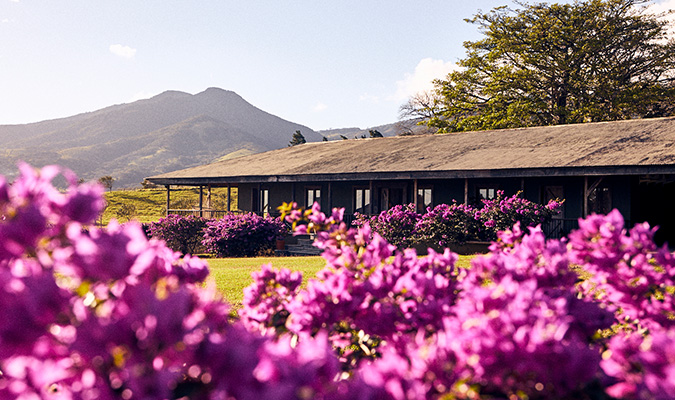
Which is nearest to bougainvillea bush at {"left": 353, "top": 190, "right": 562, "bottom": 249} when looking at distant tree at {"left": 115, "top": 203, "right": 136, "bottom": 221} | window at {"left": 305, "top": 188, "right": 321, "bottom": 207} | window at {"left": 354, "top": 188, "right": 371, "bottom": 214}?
window at {"left": 354, "top": 188, "right": 371, "bottom": 214}

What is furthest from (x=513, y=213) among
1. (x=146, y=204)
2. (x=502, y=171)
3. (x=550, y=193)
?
(x=146, y=204)

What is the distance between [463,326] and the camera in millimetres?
1789

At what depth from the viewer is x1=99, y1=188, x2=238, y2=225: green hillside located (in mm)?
53688

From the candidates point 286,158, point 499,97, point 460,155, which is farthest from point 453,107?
point 460,155

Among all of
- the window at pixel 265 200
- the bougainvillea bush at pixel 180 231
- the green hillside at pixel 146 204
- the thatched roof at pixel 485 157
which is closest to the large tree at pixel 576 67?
the thatched roof at pixel 485 157

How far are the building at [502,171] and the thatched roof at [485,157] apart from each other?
0.11 ft

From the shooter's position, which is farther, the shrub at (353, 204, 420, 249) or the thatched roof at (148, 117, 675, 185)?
the shrub at (353, 204, 420, 249)

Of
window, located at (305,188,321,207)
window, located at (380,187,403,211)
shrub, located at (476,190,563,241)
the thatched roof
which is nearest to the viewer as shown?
shrub, located at (476,190,563,241)

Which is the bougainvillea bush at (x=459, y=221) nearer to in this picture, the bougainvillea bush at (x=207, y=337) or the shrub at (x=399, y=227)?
the shrub at (x=399, y=227)

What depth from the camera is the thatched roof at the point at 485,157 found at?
15617mm

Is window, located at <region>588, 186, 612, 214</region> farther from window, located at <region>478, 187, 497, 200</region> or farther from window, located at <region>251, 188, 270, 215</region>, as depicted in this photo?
window, located at <region>251, 188, 270, 215</region>

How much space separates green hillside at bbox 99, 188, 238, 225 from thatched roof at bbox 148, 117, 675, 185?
2808cm

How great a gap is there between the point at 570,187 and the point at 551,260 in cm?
1780

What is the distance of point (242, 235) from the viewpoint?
19984mm
